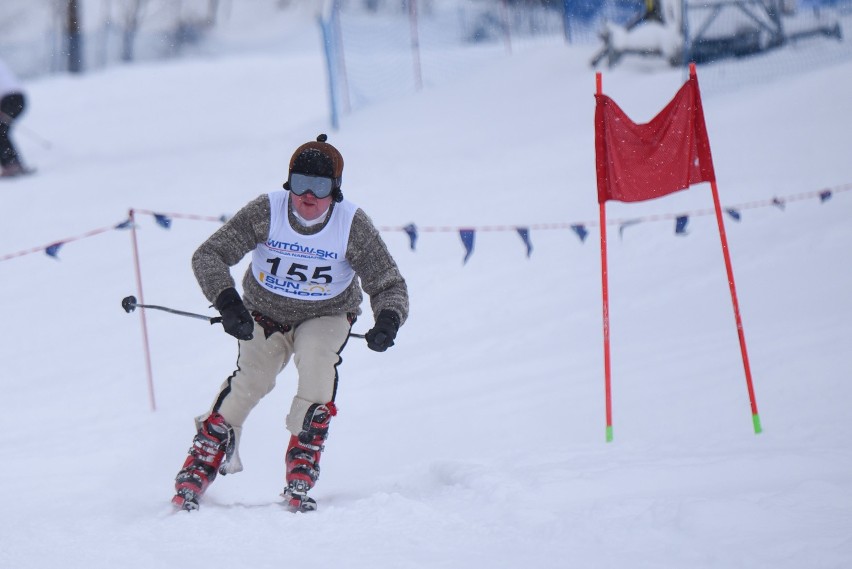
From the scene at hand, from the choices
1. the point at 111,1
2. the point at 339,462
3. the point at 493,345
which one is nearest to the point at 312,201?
the point at 339,462

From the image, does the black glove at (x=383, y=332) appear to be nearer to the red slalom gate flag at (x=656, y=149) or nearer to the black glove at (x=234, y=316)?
the black glove at (x=234, y=316)

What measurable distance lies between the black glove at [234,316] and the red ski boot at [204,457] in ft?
1.77

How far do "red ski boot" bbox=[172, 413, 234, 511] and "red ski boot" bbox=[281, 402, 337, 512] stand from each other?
32cm

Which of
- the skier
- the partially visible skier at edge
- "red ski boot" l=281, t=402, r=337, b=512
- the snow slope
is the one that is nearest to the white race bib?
the partially visible skier at edge

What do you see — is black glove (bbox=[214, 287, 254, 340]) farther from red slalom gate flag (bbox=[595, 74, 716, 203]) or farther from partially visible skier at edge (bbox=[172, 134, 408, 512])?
red slalom gate flag (bbox=[595, 74, 716, 203])

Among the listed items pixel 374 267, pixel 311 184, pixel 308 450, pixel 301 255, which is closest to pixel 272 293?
pixel 301 255

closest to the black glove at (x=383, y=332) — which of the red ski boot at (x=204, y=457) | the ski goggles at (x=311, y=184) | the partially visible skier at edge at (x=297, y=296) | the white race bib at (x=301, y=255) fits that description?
the partially visible skier at edge at (x=297, y=296)

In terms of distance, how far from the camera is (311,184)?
4578 mm

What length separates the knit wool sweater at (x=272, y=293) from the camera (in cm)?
470

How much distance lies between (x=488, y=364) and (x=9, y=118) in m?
9.51

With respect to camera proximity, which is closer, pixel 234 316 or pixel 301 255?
pixel 234 316

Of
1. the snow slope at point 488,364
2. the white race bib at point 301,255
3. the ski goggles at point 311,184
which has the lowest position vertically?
the snow slope at point 488,364

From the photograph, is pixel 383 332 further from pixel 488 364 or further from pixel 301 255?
pixel 488 364

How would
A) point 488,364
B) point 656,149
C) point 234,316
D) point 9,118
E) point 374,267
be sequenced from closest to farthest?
1. point 234,316
2. point 374,267
3. point 656,149
4. point 488,364
5. point 9,118
